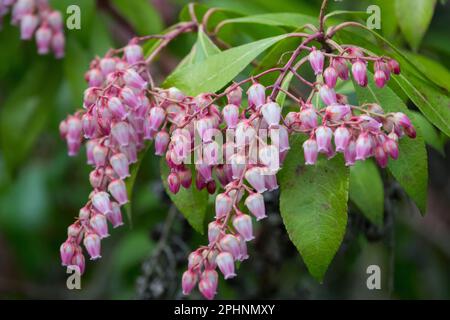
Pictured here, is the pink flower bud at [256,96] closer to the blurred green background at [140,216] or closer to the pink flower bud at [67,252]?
the pink flower bud at [67,252]

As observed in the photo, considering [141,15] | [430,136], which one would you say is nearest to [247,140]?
[430,136]

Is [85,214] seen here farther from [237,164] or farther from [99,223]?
[237,164]

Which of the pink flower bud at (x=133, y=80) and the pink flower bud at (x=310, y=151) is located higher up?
the pink flower bud at (x=133, y=80)

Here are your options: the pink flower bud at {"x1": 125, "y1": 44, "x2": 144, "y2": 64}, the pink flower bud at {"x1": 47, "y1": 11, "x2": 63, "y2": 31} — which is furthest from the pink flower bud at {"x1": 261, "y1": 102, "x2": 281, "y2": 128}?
the pink flower bud at {"x1": 47, "y1": 11, "x2": 63, "y2": 31}

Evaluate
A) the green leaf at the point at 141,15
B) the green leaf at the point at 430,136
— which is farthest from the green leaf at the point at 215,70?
the green leaf at the point at 141,15

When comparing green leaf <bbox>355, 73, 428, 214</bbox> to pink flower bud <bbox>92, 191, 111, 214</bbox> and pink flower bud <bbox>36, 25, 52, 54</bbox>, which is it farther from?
pink flower bud <bbox>36, 25, 52, 54</bbox>
